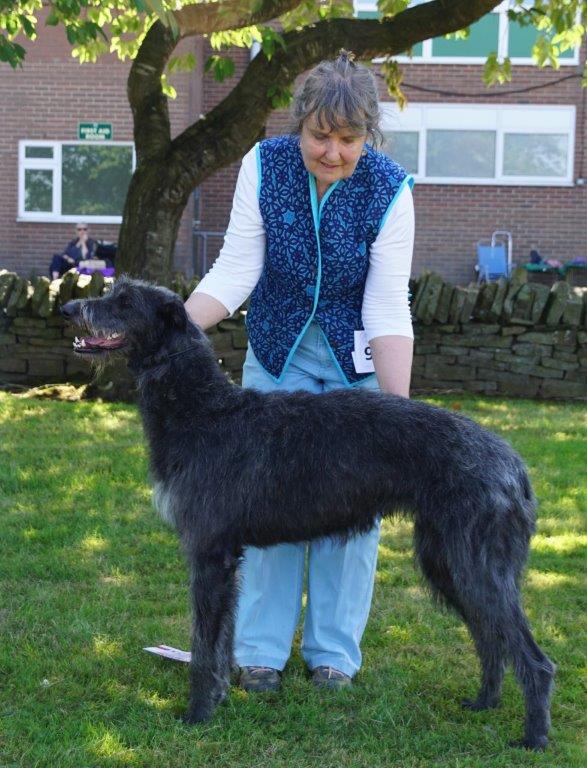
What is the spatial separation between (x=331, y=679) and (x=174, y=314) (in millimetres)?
1774

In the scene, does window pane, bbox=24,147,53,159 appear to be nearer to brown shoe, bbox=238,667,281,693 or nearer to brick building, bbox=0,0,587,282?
brick building, bbox=0,0,587,282

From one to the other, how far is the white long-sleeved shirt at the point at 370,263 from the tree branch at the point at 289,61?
5757 mm

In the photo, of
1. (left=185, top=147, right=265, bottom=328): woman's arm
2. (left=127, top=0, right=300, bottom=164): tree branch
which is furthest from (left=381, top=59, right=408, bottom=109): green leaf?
(left=185, top=147, right=265, bottom=328): woman's arm

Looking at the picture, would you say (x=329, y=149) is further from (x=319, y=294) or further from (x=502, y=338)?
(x=502, y=338)

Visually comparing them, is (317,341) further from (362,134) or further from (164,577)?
(164,577)

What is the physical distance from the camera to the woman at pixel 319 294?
409cm

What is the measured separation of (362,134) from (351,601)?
204 cm

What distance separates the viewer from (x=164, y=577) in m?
5.69

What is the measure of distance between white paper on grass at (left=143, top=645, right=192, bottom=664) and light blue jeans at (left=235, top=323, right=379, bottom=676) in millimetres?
240

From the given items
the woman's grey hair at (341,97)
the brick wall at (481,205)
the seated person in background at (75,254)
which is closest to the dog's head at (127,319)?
the woman's grey hair at (341,97)

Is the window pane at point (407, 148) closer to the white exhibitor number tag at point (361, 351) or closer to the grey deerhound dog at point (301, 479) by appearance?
the white exhibitor number tag at point (361, 351)

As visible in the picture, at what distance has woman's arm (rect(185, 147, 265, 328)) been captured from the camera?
429 cm

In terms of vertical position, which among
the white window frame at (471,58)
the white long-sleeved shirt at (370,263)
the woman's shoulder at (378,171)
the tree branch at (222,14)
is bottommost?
the white long-sleeved shirt at (370,263)

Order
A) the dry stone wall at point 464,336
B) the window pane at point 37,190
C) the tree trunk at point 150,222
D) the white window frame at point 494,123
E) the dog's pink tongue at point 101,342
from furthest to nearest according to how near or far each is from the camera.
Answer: the white window frame at point 494,123 < the window pane at point 37,190 < the dry stone wall at point 464,336 < the tree trunk at point 150,222 < the dog's pink tongue at point 101,342
